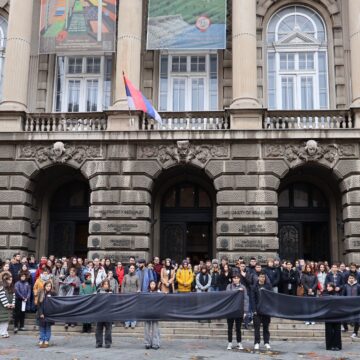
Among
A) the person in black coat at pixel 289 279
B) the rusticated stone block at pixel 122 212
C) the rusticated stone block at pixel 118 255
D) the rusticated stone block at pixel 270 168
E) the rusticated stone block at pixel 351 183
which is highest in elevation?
the rusticated stone block at pixel 270 168

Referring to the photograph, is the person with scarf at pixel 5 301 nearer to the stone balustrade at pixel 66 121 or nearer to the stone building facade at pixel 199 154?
the stone building facade at pixel 199 154

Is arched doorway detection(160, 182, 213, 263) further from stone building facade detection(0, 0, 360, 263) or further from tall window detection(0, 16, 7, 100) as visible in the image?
tall window detection(0, 16, 7, 100)

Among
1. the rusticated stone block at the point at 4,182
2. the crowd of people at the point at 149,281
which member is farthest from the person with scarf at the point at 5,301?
the rusticated stone block at the point at 4,182

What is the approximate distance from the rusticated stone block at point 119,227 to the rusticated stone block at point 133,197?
81cm

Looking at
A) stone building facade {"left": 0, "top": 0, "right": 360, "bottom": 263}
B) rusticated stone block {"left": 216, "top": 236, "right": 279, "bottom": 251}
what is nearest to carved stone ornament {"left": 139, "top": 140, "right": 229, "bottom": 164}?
stone building facade {"left": 0, "top": 0, "right": 360, "bottom": 263}

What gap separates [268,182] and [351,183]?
10.7ft

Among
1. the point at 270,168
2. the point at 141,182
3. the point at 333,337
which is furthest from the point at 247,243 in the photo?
the point at 333,337

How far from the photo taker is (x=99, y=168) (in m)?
22.7

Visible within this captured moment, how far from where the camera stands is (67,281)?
1772 centimetres

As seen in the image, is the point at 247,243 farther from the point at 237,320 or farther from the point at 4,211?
the point at 4,211

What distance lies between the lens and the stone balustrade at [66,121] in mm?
23562

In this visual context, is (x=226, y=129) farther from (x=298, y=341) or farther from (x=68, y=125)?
(x=298, y=341)

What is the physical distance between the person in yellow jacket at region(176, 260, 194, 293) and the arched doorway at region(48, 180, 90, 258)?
7.99 m

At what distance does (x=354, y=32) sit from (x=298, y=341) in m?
13.9
